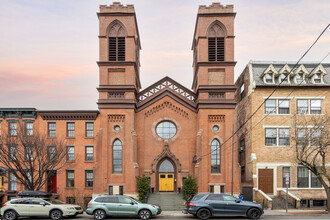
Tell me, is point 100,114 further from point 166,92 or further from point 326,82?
point 326,82

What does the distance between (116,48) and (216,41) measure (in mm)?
11176

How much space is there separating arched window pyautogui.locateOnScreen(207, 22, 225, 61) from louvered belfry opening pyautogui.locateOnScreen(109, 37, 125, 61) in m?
9.68

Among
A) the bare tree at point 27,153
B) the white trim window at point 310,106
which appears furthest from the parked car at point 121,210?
the white trim window at point 310,106

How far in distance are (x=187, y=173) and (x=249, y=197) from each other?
6.91 m

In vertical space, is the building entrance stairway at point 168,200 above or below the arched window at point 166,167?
below

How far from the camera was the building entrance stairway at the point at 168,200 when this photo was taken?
3084 centimetres

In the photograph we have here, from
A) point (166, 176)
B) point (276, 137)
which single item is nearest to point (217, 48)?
point (276, 137)

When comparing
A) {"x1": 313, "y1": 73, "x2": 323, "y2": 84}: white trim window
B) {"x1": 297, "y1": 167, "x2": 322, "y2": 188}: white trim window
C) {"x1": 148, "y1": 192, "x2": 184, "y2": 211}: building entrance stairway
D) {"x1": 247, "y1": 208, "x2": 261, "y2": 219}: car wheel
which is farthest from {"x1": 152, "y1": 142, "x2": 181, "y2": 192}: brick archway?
{"x1": 313, "y1": 73, "x2": 323, "y2": 84}: white trim window

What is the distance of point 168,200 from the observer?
33.6 metres

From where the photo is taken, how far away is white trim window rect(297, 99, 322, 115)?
119 ft

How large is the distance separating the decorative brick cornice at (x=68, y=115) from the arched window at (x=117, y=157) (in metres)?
4.03

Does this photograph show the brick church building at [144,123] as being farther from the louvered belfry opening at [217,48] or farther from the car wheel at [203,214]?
the car wheel at [203,214]

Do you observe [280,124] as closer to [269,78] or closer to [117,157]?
[269,78]

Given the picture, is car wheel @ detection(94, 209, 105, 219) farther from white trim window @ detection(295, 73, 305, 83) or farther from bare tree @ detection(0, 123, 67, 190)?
white trim window @ detection(295, 73, 305, 83)
